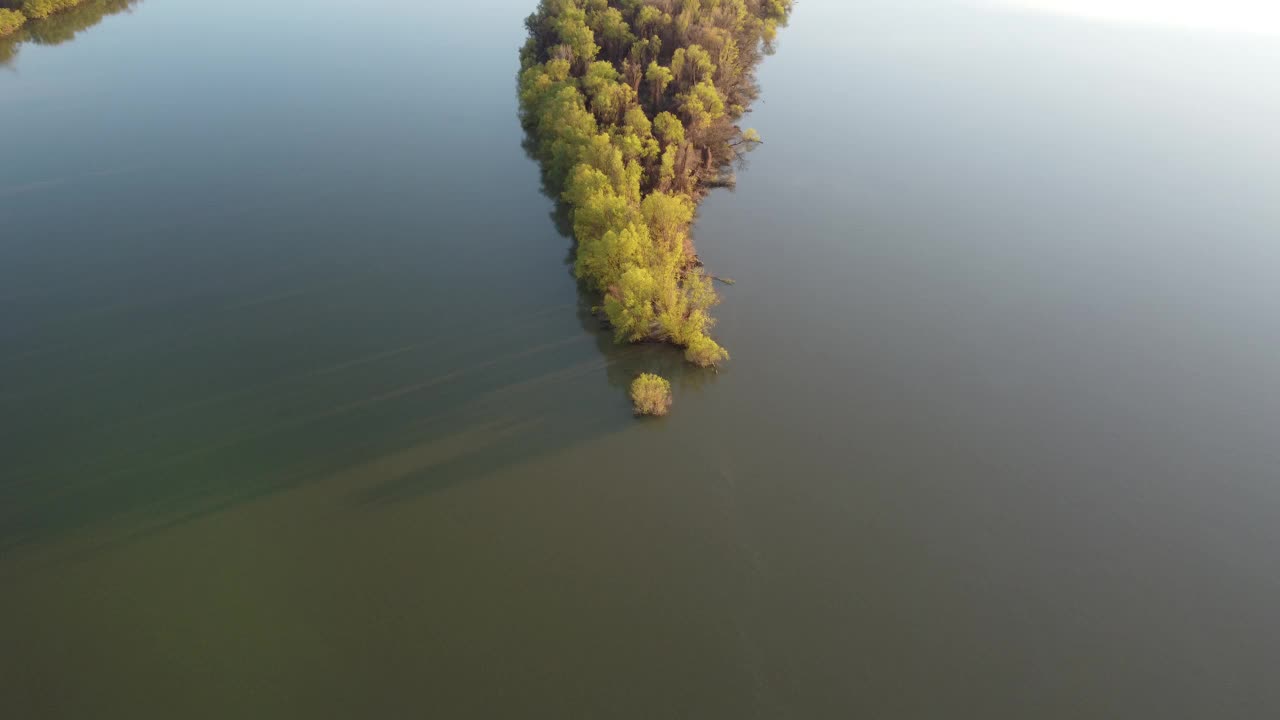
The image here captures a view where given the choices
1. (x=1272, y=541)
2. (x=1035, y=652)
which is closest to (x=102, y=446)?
(x=1035, y=652)

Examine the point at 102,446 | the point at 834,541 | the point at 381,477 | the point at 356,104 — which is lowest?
the point at 834,541

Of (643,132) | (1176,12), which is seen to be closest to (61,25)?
(643,132)

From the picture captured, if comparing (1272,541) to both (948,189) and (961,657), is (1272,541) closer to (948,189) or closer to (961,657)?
(961,657)

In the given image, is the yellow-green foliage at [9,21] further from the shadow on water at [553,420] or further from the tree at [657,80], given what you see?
the shadow on water at [553,420]

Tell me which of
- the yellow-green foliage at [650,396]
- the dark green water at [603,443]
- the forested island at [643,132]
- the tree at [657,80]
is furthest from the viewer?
the tree at [657,80]

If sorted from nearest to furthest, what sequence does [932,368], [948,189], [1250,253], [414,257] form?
[932,368], [414,257], [1250,253], [948,189]

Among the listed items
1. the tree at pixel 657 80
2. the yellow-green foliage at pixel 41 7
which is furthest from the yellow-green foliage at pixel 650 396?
the yellow-green foliage at pixel 41 7
